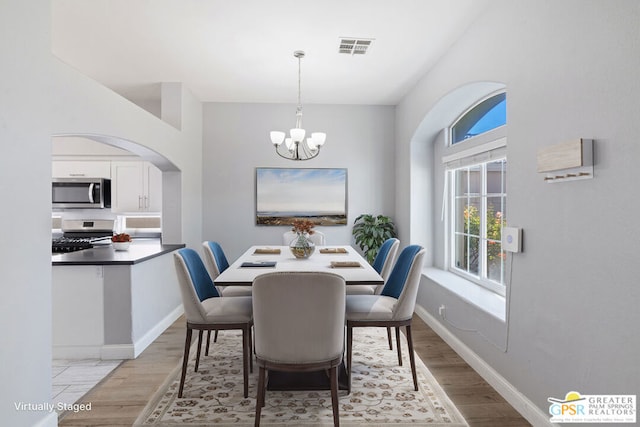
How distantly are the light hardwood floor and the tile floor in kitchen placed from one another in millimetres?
72

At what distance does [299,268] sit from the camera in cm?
290

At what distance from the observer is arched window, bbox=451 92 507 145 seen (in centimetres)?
329

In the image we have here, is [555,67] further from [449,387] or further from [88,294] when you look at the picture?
[88,294]

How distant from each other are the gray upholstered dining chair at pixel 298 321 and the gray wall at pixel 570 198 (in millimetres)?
1155

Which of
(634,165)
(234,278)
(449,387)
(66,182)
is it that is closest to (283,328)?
(234,278)

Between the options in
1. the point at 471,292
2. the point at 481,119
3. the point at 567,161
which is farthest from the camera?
the point at 481,119

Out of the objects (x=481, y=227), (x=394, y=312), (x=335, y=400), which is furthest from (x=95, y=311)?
(x=481, y=227)

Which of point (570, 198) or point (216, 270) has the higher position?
point (570, 198)

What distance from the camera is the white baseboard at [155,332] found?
3.31m

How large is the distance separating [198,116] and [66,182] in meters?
2.00

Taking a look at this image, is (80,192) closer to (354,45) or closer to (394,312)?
(354,45)

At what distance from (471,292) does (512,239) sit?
113cm

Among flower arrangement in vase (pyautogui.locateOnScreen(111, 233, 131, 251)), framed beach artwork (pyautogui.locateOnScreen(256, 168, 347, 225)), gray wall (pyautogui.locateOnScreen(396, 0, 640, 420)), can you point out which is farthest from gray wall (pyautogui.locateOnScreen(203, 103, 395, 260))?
gray wall (pyautogui.locateOnScreen(396, 0, 640, 420))

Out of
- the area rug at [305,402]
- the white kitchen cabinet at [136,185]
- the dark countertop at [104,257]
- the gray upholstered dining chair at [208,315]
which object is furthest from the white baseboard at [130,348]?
the white kitchen cabinet at [136,185]
